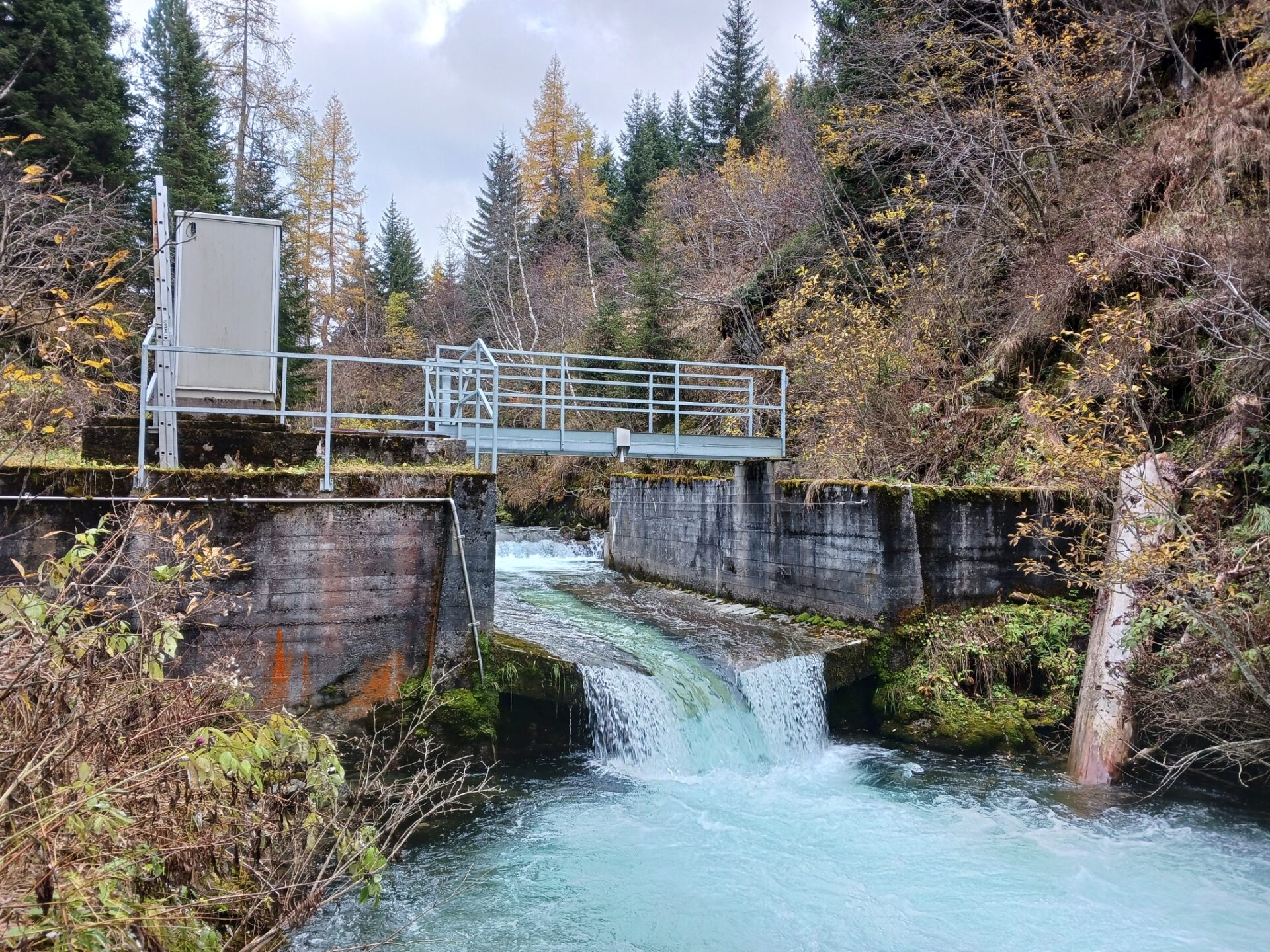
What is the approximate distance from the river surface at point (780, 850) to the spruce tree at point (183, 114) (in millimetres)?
17146

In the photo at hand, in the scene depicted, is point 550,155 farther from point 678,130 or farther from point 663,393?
point 663,393

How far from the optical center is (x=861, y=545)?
10039 mm

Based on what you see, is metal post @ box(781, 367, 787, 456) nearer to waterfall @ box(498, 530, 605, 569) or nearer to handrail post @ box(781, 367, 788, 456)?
handrail post @ box(781, 367, 788, 456)

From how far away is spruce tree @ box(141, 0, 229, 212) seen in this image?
19750 mm

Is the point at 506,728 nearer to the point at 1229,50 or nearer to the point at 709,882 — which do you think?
the point at 709,882

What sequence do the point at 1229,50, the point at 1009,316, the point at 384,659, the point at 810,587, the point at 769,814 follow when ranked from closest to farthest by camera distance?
the point at 769,814
the point at 384,659
the point at 810,587
the point at 1229,50
the point at 1009,316

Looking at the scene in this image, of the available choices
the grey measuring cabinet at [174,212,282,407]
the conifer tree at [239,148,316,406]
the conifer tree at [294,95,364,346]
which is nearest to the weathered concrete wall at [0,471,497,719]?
the grey measuring cabinet at [174,212,282,407]

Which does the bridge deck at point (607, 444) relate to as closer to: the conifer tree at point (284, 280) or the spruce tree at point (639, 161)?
the conifer tree at point (284, 280)

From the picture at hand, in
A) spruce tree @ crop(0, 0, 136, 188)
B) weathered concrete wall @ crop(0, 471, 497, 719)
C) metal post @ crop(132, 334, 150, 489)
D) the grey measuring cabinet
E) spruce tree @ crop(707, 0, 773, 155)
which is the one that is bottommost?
weathered concrete wall @ crop(0, 471, 497, 719)

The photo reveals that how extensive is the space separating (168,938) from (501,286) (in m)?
29.3

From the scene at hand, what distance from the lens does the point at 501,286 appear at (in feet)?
101

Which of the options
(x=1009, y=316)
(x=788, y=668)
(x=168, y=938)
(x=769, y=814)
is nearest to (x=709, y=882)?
(x=769, y=814)

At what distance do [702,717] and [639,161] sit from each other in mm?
30280

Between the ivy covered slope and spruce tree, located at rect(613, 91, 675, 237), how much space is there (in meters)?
23.2
